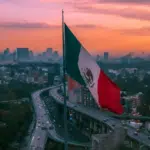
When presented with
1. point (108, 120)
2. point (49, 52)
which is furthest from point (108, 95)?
point (49, 52)

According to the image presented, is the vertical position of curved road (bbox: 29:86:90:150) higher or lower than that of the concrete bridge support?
lower

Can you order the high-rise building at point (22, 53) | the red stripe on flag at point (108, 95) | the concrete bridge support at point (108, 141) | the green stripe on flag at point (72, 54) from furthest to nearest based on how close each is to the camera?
the high-rise building at point (22, 53), the concrete bridge support at point (108, 141), the red stripe on flag at point (108, 95), the green stripe on flag at point (72, 54)

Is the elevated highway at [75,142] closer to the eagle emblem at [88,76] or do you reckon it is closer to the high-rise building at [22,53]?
the eagle emblem at [88,76]

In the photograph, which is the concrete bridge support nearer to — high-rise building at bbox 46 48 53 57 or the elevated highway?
the elevated highway

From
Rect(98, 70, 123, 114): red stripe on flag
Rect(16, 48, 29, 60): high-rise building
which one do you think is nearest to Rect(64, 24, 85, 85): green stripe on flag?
Rect(98, 70, 123, 114): red stripe on flag

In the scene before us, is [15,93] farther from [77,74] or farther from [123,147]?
[77,74]

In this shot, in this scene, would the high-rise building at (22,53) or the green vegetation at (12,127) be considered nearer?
the green vegetation at (12,127)

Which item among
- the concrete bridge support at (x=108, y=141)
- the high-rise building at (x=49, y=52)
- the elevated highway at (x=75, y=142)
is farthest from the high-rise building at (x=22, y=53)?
the concrete bridge support at (x=108, y=141)
